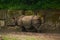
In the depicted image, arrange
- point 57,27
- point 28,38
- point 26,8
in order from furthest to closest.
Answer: point 26,8, point 57,27, point 28,38

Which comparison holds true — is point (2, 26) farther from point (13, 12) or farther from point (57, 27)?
point (57, 27)

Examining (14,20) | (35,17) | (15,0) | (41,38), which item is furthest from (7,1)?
(41,38)

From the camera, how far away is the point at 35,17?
12703 mm

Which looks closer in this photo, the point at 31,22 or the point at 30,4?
the point at 31,22

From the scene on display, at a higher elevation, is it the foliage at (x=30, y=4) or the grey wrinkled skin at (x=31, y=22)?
the foliage at (x=30, y=4)

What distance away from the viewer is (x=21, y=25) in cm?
1296

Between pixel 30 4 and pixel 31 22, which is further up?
pixel 30 4

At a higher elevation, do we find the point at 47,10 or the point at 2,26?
the point at 47,10

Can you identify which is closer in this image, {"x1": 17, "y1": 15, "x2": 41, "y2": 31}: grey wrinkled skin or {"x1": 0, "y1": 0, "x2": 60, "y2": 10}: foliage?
{"x1": 17, "y1": 15, "x2": 41, "y2": 31}: grey wrinkled skin

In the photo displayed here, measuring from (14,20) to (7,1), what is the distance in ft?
4.26

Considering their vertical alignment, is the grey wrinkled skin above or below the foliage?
below

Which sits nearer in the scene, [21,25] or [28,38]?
[28,38]

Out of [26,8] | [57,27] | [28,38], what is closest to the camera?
[28,38]

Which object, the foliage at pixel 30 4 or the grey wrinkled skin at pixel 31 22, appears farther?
the foliage at pixel 30 4
